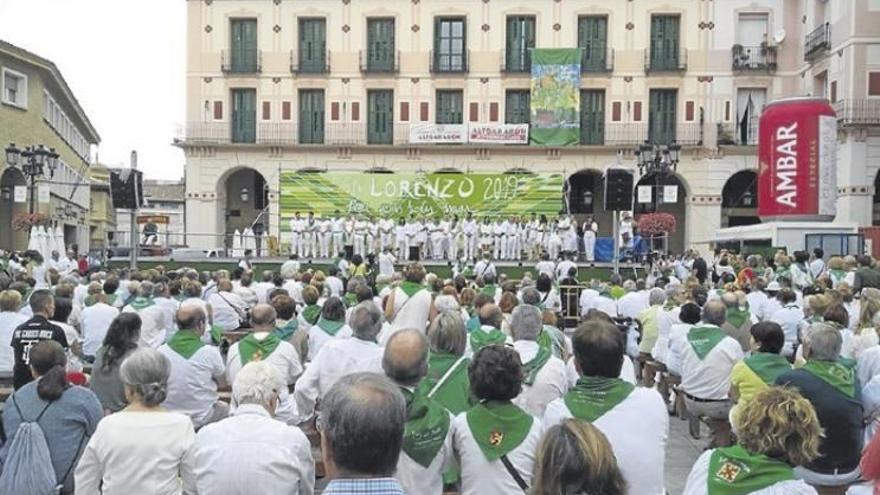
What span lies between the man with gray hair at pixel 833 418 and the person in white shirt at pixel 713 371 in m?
2.37

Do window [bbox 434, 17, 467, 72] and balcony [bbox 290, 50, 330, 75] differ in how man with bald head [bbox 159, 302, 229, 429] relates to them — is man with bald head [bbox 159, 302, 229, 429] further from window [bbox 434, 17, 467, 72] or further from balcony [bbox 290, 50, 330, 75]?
balcony [bbox 290, 50, 330, 75]

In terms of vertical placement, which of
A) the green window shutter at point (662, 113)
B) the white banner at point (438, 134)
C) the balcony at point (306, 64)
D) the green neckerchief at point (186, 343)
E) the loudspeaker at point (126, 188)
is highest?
the balcony at point (306, 64)

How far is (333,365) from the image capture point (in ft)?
19.4

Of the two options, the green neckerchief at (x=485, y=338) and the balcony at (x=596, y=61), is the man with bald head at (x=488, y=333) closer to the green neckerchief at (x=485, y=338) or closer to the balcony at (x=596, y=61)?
the green neckerchief at (x=485, y=338)

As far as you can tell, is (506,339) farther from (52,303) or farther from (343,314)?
(52,303)

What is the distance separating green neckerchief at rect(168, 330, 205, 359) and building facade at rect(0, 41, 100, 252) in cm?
2415

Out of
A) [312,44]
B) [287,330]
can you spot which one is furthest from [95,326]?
[312,44]

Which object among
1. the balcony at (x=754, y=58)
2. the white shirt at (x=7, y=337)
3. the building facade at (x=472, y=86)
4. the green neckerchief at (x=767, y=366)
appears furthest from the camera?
the building facade at (x=472, y=86)

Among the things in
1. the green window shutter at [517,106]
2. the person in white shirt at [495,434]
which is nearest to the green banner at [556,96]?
the green window shutter at [517,106]

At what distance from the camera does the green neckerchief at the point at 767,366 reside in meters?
6.23

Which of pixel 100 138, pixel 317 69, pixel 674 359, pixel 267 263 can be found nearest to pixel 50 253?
pixel 267 263

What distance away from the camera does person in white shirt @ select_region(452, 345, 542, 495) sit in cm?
423

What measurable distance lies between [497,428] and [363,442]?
1.66m

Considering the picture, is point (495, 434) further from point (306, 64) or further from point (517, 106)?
point (306, 64)
